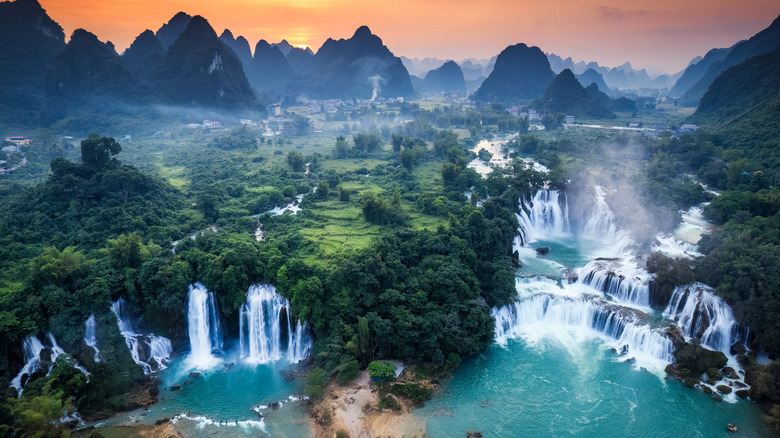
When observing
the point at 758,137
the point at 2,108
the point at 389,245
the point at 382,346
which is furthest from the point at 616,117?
the point at 2,108

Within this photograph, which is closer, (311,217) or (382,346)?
(382,346)

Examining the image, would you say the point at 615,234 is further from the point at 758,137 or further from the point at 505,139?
the point at 505,139

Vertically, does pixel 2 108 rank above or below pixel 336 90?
below

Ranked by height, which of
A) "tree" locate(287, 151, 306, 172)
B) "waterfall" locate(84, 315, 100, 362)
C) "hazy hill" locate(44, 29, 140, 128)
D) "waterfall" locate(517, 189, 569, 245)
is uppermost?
"hazy hill" locate(44, 29, 140, 128)

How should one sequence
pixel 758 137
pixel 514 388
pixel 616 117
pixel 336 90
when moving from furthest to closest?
pixel 336 90 < pixel 616 117 < pixel 758 137 < pixel 514 388

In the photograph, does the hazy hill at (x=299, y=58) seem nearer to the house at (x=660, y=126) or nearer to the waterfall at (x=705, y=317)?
the house at (x=660, y=126)

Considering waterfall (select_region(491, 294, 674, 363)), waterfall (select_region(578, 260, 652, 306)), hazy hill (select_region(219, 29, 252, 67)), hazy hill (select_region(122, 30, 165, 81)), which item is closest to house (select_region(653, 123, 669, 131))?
waterfall (select_region(578, 260, 652, 306))

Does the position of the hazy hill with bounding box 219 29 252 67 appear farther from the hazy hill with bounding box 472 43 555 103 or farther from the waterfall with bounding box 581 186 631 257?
the waterfall with bounding box 581 186 631 257
